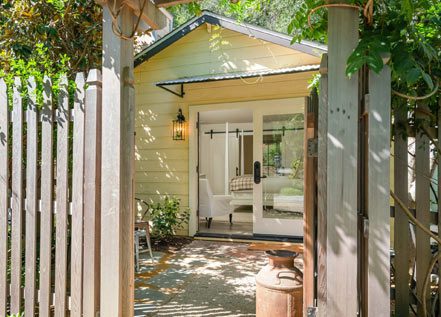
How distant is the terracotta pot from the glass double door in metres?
2.99

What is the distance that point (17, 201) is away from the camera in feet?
6.76

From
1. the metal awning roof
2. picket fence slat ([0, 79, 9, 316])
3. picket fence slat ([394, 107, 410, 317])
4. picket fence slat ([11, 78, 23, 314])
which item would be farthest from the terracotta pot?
the metal awning roof

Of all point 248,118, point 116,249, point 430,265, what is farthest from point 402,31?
point 248,118

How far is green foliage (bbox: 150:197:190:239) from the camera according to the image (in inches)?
200

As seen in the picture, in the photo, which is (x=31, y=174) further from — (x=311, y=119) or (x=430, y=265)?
(x=430, y=265)

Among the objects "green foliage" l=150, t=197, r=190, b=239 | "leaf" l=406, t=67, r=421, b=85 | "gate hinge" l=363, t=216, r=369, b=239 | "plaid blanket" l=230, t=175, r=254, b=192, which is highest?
"leaf" l=406, t=67, r=421, b=85

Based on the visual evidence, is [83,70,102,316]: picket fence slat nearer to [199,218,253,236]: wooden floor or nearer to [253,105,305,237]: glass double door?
[253,105,305,237]: glass double door

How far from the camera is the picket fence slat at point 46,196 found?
75.9 inches

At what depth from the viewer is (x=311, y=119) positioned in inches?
74.5

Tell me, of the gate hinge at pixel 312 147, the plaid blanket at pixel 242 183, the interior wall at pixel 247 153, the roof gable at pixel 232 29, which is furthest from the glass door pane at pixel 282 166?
the interior wall at pixel 247 153

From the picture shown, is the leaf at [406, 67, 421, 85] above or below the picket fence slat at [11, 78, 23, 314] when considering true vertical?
above

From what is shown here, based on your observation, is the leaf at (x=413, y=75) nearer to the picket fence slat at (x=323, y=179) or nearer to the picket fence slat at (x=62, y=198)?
the picket fence slat at (x=323, y=179)

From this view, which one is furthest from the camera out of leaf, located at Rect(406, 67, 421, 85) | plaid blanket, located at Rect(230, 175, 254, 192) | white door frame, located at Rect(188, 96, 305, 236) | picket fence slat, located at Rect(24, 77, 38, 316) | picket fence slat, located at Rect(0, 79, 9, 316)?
plaid blanket, located at Rect(230, 175, 254, 192)

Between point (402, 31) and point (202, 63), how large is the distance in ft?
13.9
